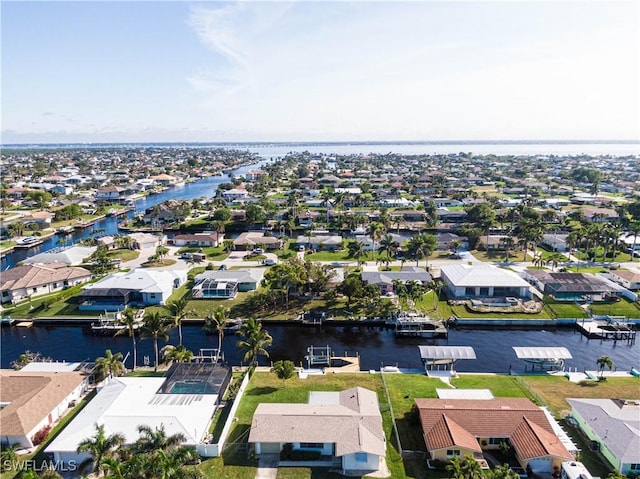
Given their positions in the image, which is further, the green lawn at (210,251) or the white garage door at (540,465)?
the green lawn at (210,251)

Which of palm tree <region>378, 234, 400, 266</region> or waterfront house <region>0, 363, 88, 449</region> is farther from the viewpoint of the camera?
palm tree <region>378, 234, 400, 266</region>

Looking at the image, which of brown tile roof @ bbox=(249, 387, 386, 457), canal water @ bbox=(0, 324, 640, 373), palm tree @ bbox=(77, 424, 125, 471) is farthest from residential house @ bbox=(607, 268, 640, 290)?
palm tree @ bbox=(77, 424, 125, 471)

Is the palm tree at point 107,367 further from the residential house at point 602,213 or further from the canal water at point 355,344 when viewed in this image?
the residential house at point 602,213

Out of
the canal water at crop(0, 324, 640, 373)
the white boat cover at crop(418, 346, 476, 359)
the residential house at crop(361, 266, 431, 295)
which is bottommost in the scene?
the canal water at crop(0, 324, 640, 373)

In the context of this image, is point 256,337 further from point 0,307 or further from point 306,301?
point 0,307

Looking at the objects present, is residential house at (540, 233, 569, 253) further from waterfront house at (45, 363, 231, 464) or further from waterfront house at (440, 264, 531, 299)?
waterfront house at (45, 363, 231, 464)

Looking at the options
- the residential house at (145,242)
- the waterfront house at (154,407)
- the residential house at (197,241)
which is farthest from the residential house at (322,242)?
the waterfront house at (154,407)
